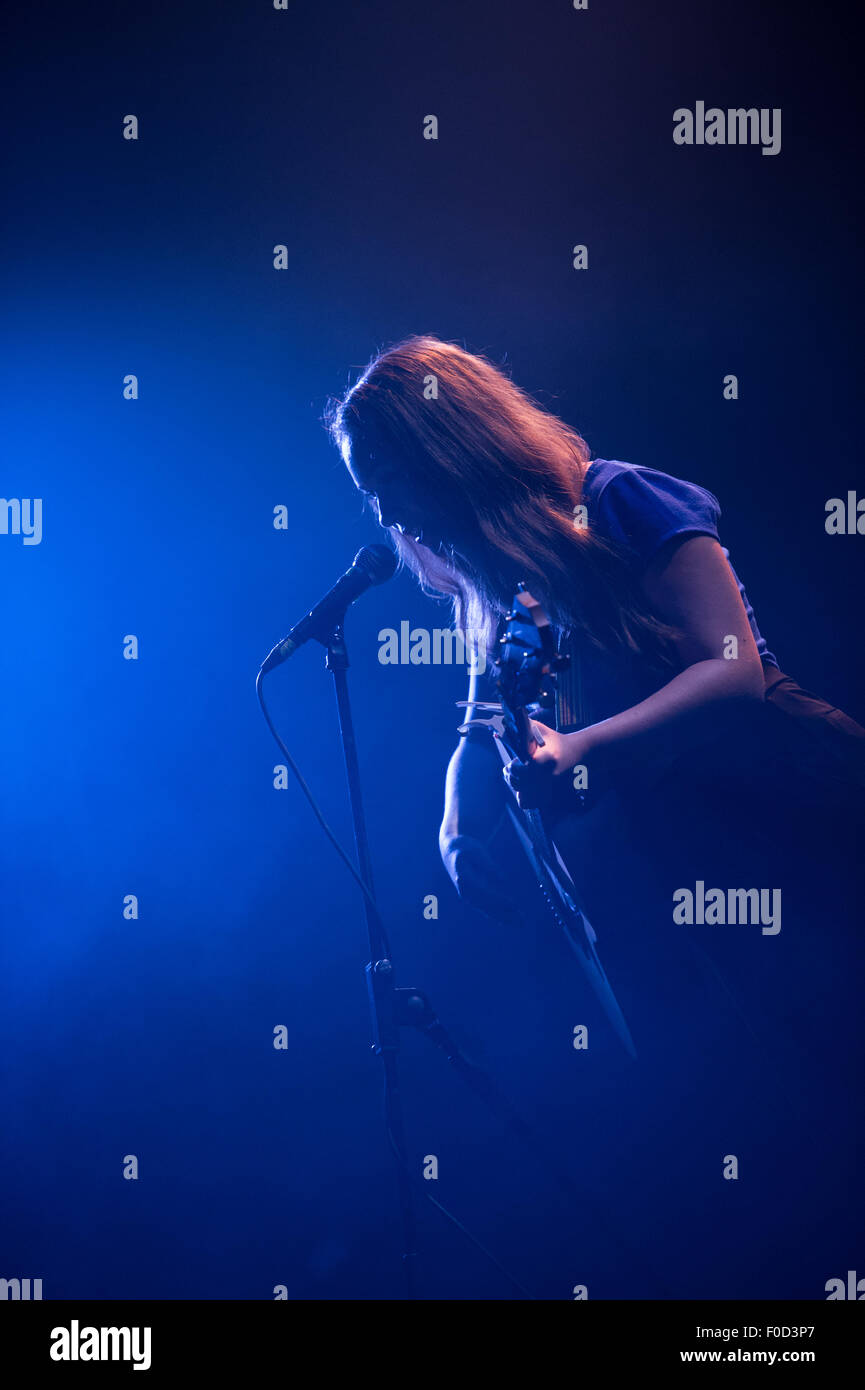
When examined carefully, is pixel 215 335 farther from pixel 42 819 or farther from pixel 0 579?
pixel 42 819

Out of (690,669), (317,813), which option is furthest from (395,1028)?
(690,669)

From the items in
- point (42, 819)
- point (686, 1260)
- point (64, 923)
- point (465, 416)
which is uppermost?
point (465, 416)

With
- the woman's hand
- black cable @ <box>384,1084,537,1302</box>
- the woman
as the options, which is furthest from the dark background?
the woman's hand

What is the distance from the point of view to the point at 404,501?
5.46 feet

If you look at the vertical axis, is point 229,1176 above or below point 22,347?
below

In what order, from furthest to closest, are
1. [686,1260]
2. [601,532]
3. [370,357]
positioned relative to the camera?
[370,357] → [686,1260] → [601,532]

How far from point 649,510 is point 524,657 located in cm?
52

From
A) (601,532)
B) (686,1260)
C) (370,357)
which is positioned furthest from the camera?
(370,357)

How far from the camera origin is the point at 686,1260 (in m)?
1.74

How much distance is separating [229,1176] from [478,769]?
1034 mm

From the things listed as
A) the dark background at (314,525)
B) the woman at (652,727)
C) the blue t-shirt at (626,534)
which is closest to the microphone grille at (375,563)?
the woman at (652,727)

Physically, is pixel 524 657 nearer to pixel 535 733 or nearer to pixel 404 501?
pixel 535 733

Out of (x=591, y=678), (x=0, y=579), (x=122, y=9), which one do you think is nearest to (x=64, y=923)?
(x=0, y=579)

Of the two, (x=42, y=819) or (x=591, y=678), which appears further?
(x=42, y=819)
